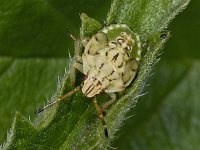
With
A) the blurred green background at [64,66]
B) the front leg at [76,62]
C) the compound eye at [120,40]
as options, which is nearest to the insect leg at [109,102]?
the front leg at [76,62]

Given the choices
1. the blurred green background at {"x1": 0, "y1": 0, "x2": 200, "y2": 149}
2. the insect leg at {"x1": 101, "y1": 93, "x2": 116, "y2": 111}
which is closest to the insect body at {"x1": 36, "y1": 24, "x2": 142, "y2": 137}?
the insect leg at {"x1": 101, "y1": 93, "x2": 116, "y2": 111}

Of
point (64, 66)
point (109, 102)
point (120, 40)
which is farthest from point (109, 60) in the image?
point (64, 66)

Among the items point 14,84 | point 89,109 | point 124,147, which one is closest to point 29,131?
point 89,109

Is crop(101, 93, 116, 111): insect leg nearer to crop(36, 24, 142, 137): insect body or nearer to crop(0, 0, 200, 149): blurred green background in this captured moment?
crop(36, 24, 142, 137): insect body

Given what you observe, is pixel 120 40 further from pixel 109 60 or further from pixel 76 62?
pixel 76 62

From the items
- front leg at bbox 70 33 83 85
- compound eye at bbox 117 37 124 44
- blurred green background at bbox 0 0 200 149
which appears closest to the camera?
front leg at bbox 70 33 83 85

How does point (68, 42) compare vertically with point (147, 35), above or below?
below

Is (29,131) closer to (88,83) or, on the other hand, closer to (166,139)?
(88,83)
